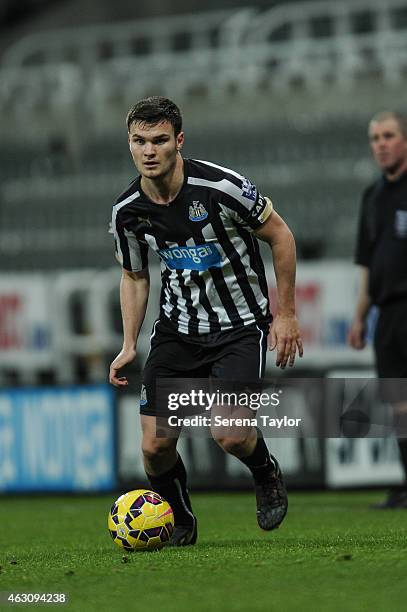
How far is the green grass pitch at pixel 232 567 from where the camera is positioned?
335cm

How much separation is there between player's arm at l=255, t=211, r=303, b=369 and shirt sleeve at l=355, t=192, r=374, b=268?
2.37 meters

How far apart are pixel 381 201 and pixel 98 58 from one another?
13.4 metres

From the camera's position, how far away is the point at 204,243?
480cm

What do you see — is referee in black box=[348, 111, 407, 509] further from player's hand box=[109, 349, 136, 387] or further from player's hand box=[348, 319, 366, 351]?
player's hand box=[109, 349, 136, 387]

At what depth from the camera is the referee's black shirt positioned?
6.89 metres

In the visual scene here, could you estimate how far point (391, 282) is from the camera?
22.6ft

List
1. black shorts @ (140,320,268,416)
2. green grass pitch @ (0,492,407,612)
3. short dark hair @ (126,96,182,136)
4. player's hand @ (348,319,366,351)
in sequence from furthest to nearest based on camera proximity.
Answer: player's hand @ (348,319,366,351)
black shorts @ (140,320,268,416)
short dark hair @ (126,96,182,136)
green grass pitch @ (0,492,407,612)

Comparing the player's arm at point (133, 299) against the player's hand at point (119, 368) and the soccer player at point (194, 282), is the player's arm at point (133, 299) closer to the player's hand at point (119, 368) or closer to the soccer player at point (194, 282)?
the soccer player at point (194, 282)

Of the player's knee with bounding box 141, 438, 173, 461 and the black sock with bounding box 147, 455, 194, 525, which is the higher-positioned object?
the player's knee with bounding box 141, 438, 173, 461

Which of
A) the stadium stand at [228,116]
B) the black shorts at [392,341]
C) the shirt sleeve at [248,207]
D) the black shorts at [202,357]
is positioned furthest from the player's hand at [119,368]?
the stadium stand at [228,116]

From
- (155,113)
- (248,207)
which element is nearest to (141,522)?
(248,207)

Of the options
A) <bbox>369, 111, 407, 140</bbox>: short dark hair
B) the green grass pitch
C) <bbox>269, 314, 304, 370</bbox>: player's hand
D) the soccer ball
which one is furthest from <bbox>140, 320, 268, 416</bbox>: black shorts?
<bbox>369, 111, 407, 140</bbox>: short dark hair

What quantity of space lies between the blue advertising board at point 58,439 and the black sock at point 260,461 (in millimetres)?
4839

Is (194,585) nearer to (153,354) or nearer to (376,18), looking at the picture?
(153,354)
